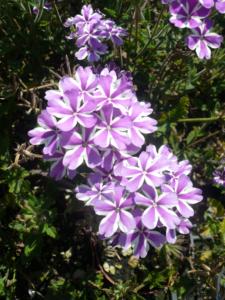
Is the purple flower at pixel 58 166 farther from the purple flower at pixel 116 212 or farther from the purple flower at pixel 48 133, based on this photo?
the purple flower at pixel 116 212

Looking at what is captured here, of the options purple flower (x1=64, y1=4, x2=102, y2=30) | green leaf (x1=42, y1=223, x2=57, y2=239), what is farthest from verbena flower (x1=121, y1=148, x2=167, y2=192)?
purple flower (x1=64, y1=4, x2=102, y2=30)

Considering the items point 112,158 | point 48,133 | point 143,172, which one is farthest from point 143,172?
point 48,133

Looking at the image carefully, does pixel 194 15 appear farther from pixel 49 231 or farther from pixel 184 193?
pixel 49 231

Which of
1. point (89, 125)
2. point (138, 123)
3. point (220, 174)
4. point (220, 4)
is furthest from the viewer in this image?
point (220, 174)

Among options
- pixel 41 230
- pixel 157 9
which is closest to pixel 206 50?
pixel 157 9

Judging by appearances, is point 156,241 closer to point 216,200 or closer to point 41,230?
point 41,230

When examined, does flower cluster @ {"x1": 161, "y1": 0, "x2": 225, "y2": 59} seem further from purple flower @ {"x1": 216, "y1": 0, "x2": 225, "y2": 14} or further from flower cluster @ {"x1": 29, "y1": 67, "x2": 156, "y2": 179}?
flower cluster @ {"x1": 29, "y1": 67, "x2": 156, "y2": 179}

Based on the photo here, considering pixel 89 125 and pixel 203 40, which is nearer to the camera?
pixel 89 125
